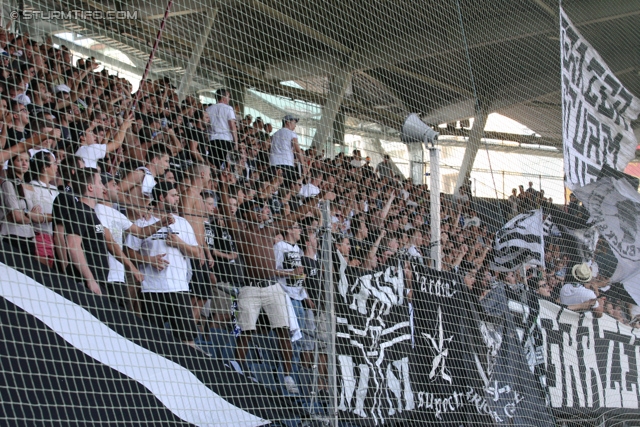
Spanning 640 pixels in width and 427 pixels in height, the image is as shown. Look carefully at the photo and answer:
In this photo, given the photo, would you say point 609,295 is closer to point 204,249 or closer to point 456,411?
point 456,411

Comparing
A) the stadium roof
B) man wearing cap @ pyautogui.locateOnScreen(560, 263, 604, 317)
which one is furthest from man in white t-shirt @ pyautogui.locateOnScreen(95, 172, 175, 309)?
man wearing cap @ pyautogui.locateOnScreen(560, 263, 604, 317)

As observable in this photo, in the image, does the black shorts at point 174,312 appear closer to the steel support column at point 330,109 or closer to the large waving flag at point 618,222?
the steel support column at point 330,109

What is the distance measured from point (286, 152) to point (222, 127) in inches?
25.4

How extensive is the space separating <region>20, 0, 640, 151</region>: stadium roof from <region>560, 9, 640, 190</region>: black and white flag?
54 cm

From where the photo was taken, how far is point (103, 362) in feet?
11.9

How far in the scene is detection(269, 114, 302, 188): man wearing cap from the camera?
20.9ft

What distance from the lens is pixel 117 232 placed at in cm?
446

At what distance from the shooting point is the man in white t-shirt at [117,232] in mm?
4023

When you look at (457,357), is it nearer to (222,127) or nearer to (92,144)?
(222,127)

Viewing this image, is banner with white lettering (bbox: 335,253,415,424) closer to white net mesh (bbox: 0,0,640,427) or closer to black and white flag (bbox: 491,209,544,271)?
white net mesh (bbox: 0,0,640,427)

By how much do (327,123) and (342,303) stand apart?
5.86 feet

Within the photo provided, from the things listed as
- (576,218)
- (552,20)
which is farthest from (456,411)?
(552,20)

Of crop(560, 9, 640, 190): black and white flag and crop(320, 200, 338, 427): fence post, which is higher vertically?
crop(560, 9, 640, 190): black and white flag

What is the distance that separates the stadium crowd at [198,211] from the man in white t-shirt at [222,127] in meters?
0.02
